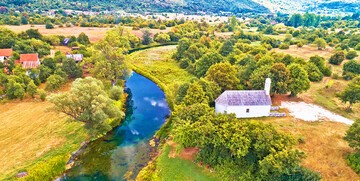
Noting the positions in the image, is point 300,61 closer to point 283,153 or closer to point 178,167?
point 283,153

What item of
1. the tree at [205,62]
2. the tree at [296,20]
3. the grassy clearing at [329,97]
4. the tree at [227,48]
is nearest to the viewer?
the grassy clearing at [329,97]

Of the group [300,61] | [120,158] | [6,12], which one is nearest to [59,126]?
[120,158]

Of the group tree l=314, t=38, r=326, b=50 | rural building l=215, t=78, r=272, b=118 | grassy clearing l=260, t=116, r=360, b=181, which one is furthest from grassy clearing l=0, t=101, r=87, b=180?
tree l=314, t=38, r=326, b=50

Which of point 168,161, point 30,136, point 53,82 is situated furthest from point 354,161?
point 53,82

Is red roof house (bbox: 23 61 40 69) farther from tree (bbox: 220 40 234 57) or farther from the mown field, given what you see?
tree (bbox: 220 40 234 57)

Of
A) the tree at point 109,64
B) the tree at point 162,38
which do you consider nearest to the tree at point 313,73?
the tree at point 109,64

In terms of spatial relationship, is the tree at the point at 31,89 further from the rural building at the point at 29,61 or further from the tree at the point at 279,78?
the tree at the point at 279,78

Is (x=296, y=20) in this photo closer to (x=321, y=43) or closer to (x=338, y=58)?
(x=321, y=43)
